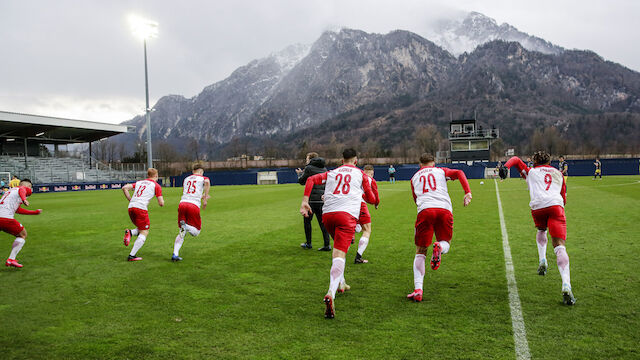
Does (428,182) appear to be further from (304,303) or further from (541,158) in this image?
(304,303)

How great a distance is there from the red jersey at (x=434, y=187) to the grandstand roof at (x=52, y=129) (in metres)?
53.3

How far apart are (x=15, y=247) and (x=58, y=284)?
239cm

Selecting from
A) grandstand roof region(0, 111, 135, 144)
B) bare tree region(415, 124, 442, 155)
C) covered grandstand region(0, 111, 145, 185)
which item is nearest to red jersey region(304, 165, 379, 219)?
covered grandstand region(0, 111, 145, 185)

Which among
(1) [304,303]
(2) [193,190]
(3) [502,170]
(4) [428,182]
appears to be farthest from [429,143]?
(1) [304,303]

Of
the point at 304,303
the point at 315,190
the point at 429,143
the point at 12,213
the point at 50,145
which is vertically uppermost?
the point at 429,143

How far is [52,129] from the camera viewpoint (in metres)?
54.1

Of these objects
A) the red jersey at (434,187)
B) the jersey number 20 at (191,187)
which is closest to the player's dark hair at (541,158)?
the red jersey at (434,187)

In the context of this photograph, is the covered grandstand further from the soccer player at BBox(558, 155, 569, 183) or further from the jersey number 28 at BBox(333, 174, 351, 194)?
the jersey number 28 at BBox(333, 174, 351, 194)

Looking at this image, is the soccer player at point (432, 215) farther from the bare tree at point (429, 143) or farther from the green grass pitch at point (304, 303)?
the bare tree at point (429, 143)

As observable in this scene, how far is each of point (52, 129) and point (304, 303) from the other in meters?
60.2

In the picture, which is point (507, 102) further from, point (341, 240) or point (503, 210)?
point (341, 240)

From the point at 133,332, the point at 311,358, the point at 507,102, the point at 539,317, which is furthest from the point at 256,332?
the point at 507,102

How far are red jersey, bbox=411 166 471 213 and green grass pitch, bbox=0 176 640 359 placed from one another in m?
1.29

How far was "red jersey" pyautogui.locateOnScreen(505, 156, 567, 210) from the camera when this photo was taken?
6.11 m
